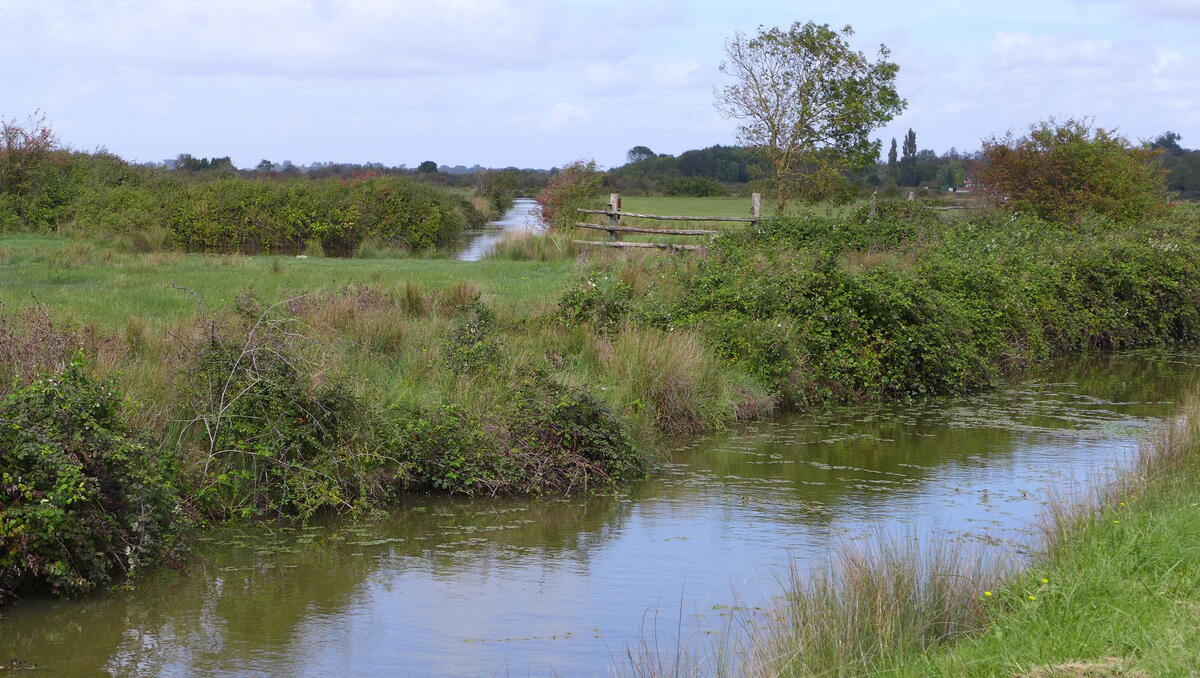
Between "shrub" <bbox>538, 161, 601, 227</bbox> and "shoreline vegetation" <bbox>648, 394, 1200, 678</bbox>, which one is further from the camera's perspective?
"shrub" <bbox>538, 161, 601, 227</bbox>

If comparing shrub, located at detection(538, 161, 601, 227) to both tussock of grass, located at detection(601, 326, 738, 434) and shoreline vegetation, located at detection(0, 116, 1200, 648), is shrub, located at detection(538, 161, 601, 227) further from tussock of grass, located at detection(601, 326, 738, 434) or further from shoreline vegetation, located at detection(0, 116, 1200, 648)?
tussock of grass, located at detection(601, 326, 738, 434)

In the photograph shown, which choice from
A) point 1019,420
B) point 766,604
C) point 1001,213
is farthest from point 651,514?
point 1001,213

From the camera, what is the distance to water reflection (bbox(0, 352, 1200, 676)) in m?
6.85

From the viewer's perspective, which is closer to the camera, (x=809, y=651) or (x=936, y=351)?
(x=809, y=651)

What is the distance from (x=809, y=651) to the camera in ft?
Result: 18.4

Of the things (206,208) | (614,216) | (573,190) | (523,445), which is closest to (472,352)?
(523,445)

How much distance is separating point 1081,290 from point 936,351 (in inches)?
288

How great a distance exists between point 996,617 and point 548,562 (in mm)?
3599

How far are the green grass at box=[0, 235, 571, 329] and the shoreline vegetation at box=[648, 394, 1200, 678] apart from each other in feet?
31.1

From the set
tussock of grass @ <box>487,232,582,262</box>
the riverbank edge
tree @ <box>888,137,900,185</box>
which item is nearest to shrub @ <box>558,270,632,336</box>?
the riverbank edge

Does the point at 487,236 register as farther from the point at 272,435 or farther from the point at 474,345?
the point at 272,435

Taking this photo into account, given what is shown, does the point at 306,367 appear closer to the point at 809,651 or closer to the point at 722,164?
the point at 809,651

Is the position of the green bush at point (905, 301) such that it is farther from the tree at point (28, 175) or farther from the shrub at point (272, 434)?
the tree at point (28, 175)

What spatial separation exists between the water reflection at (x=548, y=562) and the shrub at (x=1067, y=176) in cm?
1968
